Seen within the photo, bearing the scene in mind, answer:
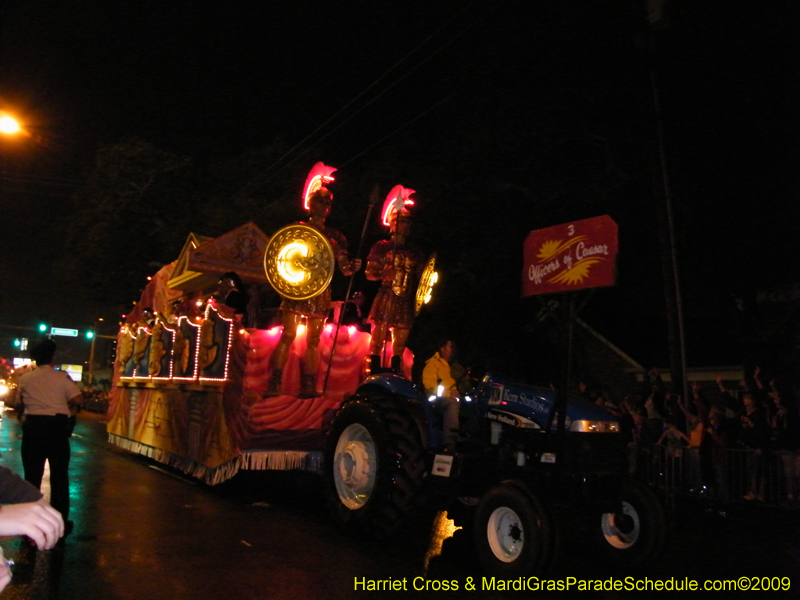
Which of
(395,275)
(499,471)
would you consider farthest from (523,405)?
(395,275)

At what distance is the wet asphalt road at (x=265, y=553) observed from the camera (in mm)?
5117

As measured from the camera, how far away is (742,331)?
16.8m

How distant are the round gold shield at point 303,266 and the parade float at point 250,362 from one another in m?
0.01

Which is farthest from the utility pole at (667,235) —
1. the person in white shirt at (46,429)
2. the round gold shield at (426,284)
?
the person in white shirt at (46,429)

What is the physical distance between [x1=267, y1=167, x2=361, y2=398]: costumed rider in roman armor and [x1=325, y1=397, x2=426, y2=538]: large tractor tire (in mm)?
1823

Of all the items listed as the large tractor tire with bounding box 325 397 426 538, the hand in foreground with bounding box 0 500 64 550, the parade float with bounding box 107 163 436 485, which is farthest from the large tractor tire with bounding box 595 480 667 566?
the hand in foreground with bounding box 0 500 64 550

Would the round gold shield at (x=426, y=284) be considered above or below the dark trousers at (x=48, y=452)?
above

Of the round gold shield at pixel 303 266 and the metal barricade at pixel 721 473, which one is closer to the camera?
the round gold shield at pixel 303 266

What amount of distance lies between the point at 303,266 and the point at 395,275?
1.16 meters

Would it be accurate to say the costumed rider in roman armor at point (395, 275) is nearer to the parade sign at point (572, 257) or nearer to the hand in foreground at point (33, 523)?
the parade sign at point (572, 257)

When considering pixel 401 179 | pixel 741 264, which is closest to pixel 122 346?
pixel 401 179

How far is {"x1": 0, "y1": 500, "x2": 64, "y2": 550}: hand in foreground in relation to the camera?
222cm

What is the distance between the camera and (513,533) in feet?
17.9

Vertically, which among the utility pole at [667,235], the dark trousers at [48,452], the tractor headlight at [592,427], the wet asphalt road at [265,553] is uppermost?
the utility pole at [667,235]
